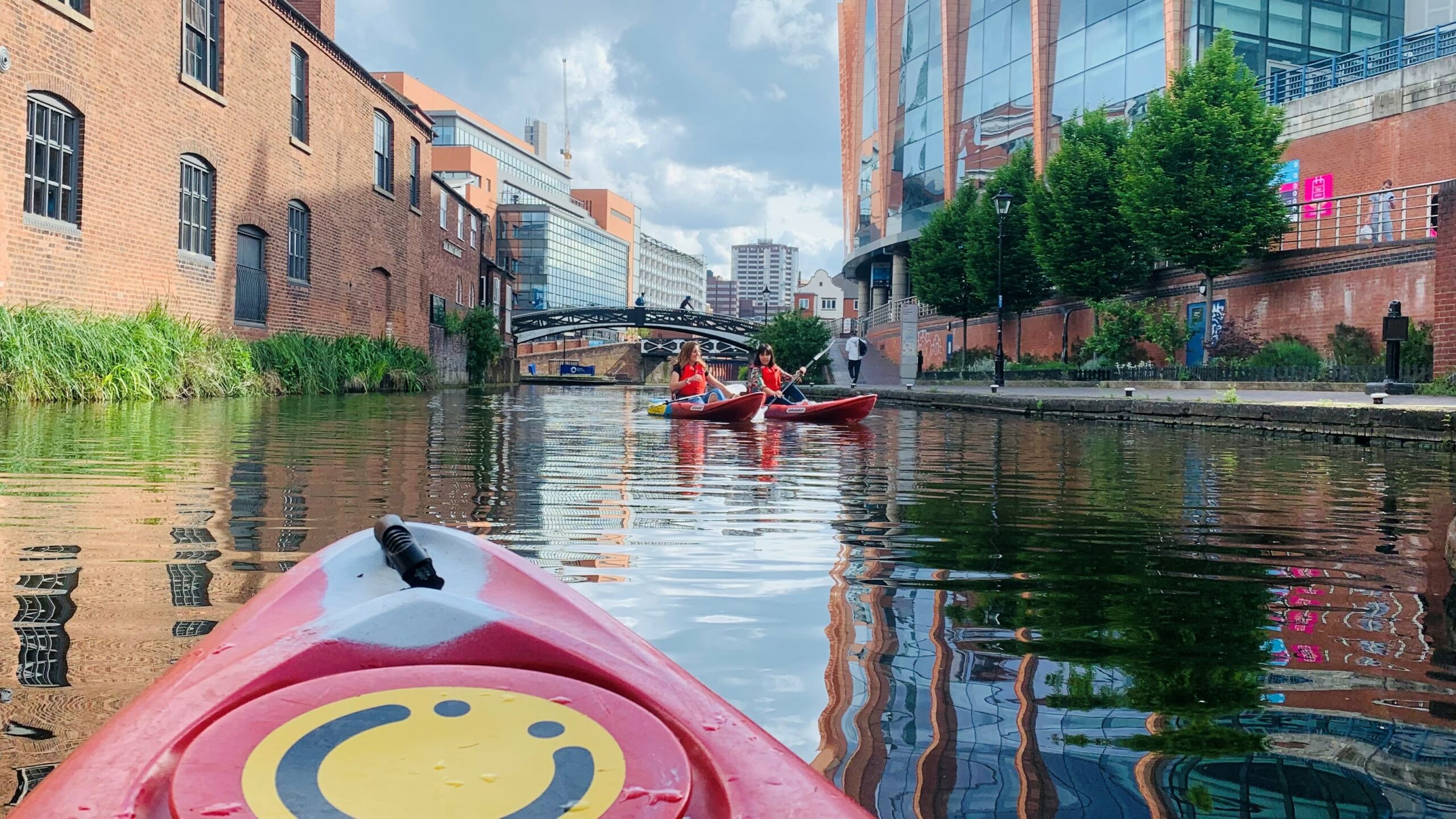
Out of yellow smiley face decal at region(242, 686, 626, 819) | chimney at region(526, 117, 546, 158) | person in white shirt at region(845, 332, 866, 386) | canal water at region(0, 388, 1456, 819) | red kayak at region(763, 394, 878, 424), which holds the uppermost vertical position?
chimney at region(526, 117, 546, 158)

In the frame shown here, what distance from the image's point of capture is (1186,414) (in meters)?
15.2

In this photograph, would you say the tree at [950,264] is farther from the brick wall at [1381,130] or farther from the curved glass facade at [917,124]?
the brick wall at [1381,130]

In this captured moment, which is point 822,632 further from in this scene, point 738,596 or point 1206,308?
point 1206,308

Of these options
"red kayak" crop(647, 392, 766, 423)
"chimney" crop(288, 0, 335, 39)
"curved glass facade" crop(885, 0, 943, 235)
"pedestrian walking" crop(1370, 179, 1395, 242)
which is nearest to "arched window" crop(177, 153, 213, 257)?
"chimney" crop(288, 0, 335, 39)

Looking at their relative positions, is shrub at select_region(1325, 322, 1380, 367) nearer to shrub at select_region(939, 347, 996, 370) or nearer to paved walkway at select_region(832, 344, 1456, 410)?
paved walkway at select_region(832, 344, 1456, 410)

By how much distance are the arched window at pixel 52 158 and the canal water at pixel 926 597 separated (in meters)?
6.69

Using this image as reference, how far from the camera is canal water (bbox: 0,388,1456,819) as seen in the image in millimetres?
2055

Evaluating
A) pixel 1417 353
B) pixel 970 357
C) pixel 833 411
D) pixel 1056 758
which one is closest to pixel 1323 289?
pixel 1417 353

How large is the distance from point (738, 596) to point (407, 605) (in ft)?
6.59

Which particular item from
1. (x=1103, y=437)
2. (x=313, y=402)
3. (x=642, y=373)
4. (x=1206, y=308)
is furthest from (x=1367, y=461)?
(x=642, y=373)

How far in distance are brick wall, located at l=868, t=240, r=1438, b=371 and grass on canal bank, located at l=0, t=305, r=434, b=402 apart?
1797 centimetres

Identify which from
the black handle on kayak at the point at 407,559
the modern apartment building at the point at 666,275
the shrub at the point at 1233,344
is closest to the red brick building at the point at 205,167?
the black handle on kayak at the point at 407,559

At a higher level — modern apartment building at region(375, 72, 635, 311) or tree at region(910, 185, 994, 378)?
modern apartment building at region(375, 72, 635, 311)

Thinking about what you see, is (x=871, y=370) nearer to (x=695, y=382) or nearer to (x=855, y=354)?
(x=855, y=354)
